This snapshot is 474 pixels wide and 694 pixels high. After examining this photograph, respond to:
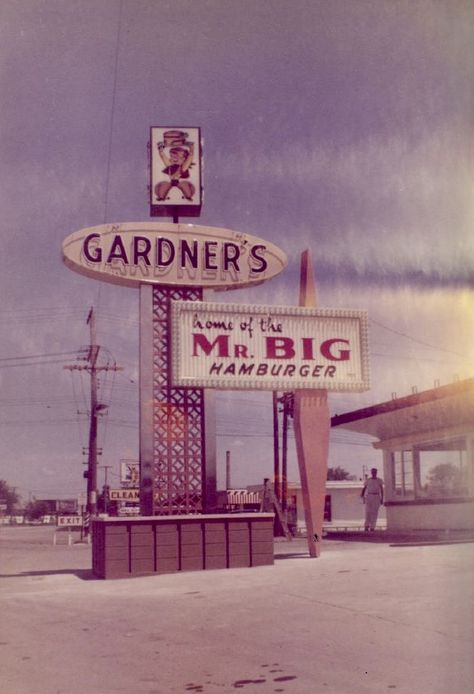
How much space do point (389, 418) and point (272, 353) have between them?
9888 millimetres

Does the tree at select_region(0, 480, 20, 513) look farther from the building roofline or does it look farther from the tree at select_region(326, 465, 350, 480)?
the building roofline

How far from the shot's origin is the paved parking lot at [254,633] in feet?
21.3

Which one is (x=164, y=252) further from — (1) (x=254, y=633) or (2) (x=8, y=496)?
(2) (x=8, y=496)

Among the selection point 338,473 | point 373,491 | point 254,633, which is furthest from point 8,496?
point 254,633

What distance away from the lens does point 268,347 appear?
1584 cm

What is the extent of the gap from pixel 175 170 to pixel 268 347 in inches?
168

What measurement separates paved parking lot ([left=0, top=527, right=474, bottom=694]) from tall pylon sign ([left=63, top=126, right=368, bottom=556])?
10.3ft

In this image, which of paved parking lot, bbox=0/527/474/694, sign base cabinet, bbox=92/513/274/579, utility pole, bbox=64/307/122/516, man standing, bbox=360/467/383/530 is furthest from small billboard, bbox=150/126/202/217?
utility pole, bbox=64/307/122/516

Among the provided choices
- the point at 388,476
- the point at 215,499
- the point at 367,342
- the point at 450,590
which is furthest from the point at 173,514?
the point at 388,476

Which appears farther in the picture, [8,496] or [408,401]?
[8,496]

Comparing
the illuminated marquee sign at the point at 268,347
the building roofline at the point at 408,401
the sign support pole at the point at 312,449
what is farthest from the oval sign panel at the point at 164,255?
the building roofline at the point at 408,401

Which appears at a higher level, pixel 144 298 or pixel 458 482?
pixel 144 298

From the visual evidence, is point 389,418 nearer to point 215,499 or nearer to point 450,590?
point 215,499

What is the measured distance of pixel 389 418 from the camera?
24.7 meters
